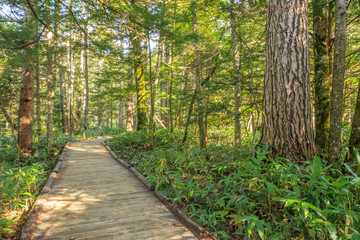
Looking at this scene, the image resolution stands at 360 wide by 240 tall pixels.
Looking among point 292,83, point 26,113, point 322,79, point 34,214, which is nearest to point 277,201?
point 292,83

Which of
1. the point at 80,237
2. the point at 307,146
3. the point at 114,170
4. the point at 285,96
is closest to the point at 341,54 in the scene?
the point at 285,96

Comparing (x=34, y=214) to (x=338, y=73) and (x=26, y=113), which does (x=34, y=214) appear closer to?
(x=338, y=73)

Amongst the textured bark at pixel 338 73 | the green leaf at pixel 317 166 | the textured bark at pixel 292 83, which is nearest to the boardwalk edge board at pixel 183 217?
the green leaf at pixel 317 166

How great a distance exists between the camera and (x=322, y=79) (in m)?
4.68

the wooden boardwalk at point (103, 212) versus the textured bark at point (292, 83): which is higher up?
the textured bark at point (292, 83)

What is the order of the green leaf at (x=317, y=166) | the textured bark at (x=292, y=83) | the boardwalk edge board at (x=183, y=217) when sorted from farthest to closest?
the textured bark at (x=292, y=83)
the boardwalk edge board at (x=183, y=217)
the green leaf at (x=317, y=166)

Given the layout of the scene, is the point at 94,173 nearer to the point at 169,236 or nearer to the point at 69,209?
the point at 69,209

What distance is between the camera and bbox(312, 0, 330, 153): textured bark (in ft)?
15.2

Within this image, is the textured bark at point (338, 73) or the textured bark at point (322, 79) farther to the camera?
the textured bark at point (322, 79)

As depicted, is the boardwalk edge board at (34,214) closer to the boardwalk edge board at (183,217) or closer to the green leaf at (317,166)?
the boardwalk edge board at (183,217)

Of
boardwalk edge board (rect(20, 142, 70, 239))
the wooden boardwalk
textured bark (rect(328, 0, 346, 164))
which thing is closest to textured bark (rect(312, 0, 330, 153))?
textured bark (rect(328, 0, 346, 164))

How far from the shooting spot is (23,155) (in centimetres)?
799

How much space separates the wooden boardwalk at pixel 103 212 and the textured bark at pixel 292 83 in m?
2.34

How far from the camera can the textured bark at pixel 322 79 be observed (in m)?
4.62
